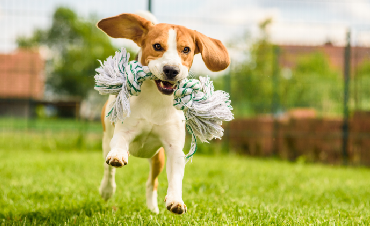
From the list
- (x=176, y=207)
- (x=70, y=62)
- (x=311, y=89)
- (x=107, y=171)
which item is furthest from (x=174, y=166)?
(x=70, y=62)

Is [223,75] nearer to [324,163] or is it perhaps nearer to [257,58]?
[257,58]

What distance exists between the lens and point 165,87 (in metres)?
2.30

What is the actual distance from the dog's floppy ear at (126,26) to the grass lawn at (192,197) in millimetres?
1308

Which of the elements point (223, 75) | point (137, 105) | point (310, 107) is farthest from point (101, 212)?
point (310, 107)

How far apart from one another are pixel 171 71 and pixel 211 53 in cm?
41

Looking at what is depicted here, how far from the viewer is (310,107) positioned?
8750 millimetres

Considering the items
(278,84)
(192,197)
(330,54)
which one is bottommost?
(192,197)

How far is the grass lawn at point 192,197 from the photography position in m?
2.89

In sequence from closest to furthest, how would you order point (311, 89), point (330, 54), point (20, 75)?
point (311, 89) → point (330, 54) → point (20, 75)

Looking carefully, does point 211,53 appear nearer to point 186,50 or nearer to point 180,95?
point 186,50

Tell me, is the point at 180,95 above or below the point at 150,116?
above

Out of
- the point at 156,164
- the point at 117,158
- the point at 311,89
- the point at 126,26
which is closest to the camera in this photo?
the point at 117,158

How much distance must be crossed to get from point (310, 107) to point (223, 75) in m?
2.14

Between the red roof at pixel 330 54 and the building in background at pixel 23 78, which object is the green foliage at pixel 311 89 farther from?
the building in background at pixel 23 78
